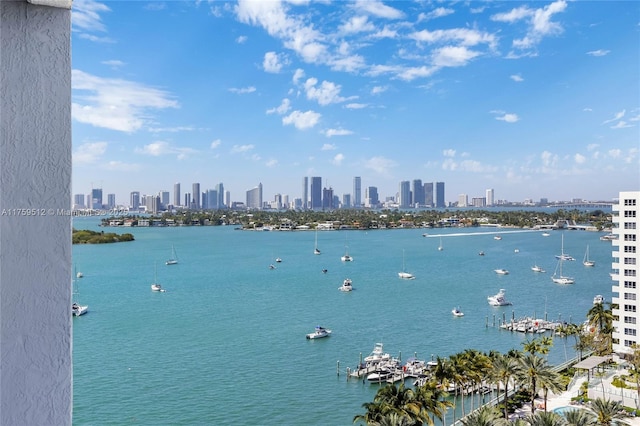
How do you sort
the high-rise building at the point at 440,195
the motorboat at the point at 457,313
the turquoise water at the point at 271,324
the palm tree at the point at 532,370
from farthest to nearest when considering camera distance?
the high-rise building at the point at 440,195 → the motorboat at the point at 457,313 → the turquoise water at the point at 271,324 → the palm tree at the point at 532,370

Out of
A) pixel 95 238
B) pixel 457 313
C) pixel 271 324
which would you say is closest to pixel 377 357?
pixel 271 324

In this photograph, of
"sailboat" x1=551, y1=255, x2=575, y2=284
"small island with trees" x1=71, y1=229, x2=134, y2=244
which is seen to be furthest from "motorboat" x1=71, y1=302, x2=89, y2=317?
"small island with trees" x1=71, y1=229, x2=134, y2=244

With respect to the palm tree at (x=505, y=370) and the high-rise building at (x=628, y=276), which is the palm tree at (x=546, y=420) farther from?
the high-rise building at (x=628, y=276)

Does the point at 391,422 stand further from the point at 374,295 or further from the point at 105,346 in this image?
the point at 374,295

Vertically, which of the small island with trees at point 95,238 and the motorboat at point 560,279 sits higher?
the small island with trees at point 95,238

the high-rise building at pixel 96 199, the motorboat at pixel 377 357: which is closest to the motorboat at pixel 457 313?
the motorboat at pixel 377 357

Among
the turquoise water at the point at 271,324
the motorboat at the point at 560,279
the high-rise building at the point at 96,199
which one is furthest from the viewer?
the high-rise building at the point at 96,199
